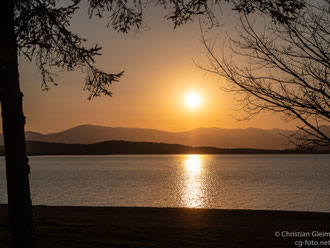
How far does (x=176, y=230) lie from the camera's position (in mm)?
13227

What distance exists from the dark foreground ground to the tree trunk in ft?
3.55

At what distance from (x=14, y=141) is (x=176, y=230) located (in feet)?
19.1

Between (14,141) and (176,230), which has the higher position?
(14,141)

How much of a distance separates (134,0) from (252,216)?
1037cm

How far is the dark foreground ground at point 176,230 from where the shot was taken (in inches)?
447

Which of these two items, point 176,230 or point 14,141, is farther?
point 176,230

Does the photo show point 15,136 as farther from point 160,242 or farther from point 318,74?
point 318,74

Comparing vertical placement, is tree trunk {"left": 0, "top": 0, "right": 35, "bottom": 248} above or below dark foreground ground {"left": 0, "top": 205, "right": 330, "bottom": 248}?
above

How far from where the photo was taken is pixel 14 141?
9.55 m

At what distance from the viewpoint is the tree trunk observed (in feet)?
31.4

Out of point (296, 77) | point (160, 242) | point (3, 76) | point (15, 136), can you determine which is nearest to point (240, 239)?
point (160, 242)

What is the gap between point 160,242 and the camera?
11.5 metres

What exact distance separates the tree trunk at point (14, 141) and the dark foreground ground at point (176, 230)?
3.55ft

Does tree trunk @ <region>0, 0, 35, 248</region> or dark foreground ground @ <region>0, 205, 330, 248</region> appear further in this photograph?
dark foreground ground @ <region>0, 205, 330, 248</region>
